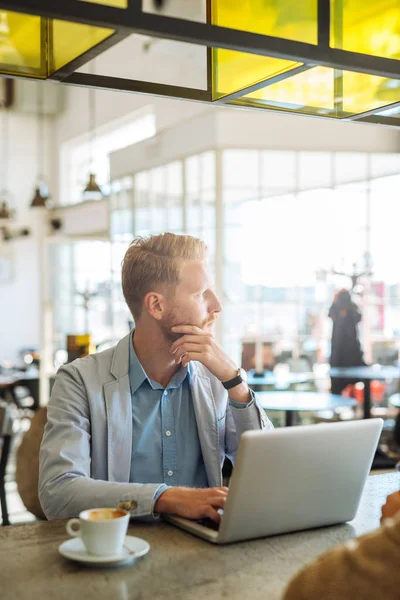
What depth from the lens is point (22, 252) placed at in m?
14.2

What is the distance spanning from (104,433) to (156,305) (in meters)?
0.38

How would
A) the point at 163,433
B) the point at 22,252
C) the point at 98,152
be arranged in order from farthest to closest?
the point at 22,252, the point at 98,152, the point at 163,433

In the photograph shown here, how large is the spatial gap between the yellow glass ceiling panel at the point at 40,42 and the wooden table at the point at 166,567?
35.2 inches

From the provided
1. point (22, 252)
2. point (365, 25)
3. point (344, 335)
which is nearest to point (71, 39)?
point (365, 25)

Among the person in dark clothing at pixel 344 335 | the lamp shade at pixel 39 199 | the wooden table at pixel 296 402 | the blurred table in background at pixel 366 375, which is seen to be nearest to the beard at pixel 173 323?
the wooden table at pixel 296 402

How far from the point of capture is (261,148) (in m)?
7.34

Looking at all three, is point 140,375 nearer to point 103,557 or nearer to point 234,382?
point 234,382

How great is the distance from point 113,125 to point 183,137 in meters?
4.59

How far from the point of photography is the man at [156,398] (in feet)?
6.19

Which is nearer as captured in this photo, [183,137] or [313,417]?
[313,417]

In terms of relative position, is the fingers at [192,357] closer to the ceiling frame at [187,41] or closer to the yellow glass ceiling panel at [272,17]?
the ceiling frame at [187,41]

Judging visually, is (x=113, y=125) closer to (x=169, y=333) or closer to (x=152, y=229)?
(x=152, y=229)

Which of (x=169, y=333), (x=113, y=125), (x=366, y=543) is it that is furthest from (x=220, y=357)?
(x=113, y=125)

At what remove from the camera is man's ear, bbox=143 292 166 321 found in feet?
6.89
